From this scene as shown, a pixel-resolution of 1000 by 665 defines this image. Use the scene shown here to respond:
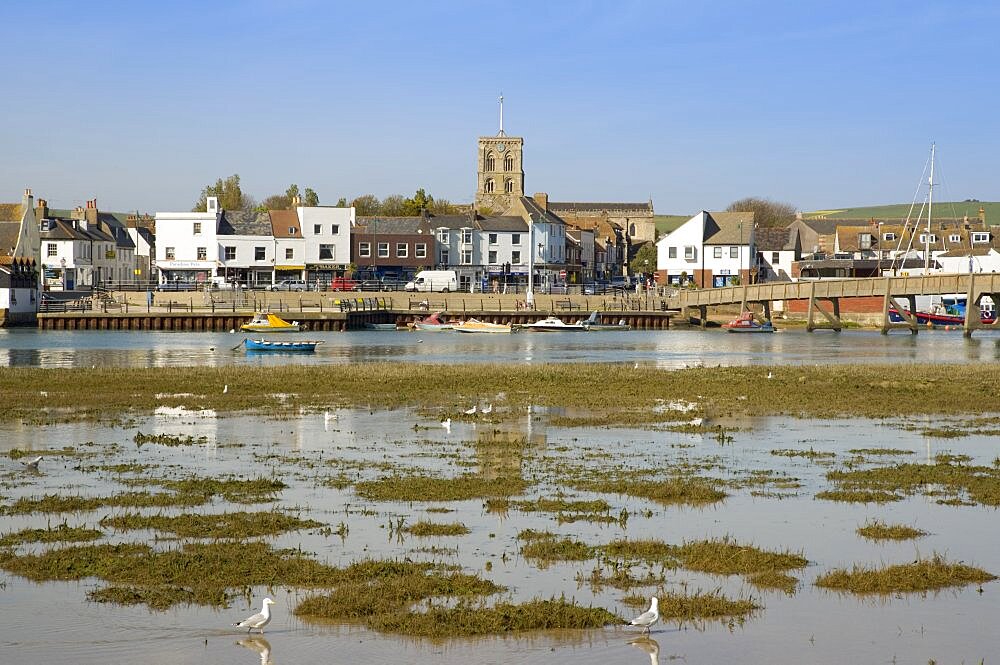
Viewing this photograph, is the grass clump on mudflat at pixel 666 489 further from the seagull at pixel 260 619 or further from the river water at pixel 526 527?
the seagull at pixel 260 619

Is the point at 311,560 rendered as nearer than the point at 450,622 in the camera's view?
No

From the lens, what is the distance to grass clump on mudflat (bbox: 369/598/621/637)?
15.2 meters

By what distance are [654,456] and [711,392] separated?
52.8 feet

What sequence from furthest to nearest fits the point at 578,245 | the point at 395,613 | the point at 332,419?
the point at 578,245, the point at 332,419, the point at 395,613

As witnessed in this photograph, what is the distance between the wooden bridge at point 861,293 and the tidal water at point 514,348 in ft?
8.96

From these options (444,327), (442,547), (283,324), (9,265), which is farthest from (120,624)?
(9,265)

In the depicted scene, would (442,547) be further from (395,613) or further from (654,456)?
(654,456)

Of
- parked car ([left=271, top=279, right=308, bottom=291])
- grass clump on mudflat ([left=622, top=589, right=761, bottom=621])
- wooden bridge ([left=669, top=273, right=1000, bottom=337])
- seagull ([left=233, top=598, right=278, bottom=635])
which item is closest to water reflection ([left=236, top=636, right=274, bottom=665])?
seagull ([left=233, top=598, right=278, bottom=635])

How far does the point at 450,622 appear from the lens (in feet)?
50.4

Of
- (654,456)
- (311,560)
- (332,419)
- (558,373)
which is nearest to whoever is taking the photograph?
(311,560)

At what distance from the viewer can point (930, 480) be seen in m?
24.7

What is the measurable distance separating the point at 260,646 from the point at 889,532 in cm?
1037

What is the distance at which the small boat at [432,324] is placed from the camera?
103200mm

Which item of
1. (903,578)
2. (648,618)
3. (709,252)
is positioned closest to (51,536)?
(648,618)
